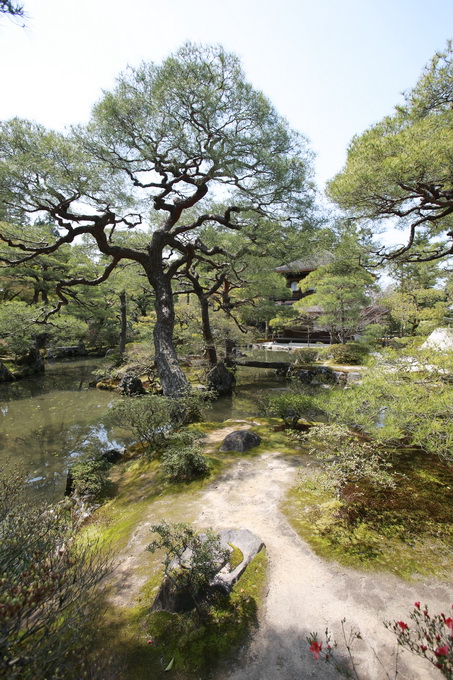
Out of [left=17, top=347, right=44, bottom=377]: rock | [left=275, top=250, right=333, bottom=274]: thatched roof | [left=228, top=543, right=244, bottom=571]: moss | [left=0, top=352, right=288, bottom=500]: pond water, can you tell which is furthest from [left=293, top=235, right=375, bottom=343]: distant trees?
[left=17, top=347, right=44, bottom=377]: rock

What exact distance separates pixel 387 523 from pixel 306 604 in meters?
1.23

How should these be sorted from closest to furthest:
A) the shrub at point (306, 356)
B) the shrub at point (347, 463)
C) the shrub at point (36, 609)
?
the shrub at point (36, 609)
the shrub at point (347, 463)
the shrub at point (306, 356)

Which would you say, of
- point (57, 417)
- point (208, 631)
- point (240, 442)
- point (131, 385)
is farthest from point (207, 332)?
point (208, 631)

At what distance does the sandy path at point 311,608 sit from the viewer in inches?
67.9

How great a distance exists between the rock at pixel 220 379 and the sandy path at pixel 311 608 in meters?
7.83

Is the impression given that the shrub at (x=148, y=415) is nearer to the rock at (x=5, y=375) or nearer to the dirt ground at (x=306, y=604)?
the dirt ground at (x=306, y=604)

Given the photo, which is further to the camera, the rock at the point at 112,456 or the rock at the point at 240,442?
the rock at the point at 112,456

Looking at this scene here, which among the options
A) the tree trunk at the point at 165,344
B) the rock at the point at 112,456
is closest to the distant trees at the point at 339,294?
the tree trunk at the point at 165,344

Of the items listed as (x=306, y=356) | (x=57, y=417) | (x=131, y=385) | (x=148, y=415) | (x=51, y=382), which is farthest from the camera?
(x=306, y=356)

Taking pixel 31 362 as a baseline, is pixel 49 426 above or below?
below

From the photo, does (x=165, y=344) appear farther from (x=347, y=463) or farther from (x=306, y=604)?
(x=306, y=604)

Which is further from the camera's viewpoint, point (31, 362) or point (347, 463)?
point (31, 362)

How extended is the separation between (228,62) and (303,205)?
10.6 ft

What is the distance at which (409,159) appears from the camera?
15.4 feet
